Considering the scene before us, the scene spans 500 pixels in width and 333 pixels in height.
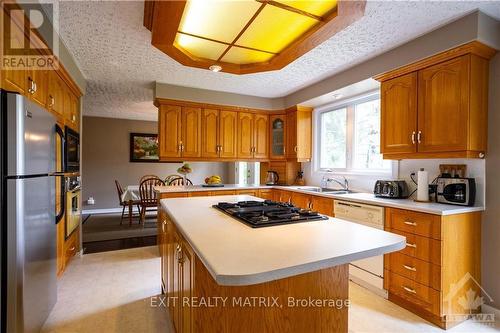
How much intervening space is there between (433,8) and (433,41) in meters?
0.39

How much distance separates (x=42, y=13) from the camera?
1.90 metres

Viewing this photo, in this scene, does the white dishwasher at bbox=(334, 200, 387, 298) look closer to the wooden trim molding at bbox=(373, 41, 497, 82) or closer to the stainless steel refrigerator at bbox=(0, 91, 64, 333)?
the wooden trim molding at bbox=(373, 41, 497, 82)

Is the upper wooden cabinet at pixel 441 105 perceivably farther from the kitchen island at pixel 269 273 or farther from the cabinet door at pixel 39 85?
the cabinet door at pixel 39 85

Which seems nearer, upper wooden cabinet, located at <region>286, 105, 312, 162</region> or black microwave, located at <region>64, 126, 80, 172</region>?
black microwave, located at <region>64, 126, 80, 172</region>

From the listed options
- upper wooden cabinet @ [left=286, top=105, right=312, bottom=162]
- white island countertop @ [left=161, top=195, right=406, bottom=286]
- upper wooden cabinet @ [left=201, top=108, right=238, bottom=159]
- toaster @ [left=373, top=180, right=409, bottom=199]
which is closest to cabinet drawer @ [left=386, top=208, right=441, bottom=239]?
toaster @ [left=373, top=180, right=409, bottom=199]

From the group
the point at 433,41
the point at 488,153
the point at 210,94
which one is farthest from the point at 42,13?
the point at 488,153

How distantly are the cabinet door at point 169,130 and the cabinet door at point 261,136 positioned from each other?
1.31 meters

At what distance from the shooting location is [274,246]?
1.03 meters

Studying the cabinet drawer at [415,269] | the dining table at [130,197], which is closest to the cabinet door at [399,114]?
the cabinet drawer at [415,269]

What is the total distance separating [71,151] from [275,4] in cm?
275

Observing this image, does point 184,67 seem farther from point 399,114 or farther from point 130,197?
point 130,197

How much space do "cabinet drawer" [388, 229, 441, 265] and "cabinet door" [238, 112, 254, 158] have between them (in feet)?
8.62

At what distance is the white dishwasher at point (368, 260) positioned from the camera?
234 centimetres

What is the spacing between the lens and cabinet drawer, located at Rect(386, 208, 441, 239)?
1920 millimetres
